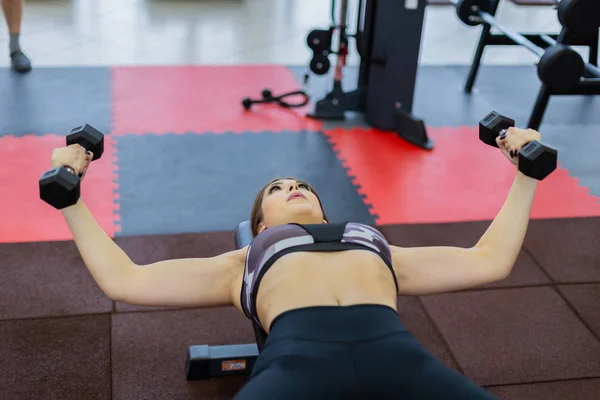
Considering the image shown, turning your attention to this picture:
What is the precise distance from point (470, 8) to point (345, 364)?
10.4ft

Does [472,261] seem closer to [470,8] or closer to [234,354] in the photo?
[234,354]

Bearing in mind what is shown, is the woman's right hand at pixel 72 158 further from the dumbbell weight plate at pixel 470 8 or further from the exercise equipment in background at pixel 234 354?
the dumbbell weight plate at pixel 470 8

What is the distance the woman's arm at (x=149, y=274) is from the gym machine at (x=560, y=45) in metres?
2.15

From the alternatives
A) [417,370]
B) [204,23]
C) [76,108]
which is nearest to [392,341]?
[417,370]

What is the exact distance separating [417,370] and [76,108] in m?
3.18

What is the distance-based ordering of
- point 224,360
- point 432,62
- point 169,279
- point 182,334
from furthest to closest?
point 432,62
point 182,334
point 224,360
point 169,279

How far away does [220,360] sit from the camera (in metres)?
2.28

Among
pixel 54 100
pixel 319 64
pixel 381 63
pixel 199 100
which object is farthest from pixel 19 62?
pixel 381 63

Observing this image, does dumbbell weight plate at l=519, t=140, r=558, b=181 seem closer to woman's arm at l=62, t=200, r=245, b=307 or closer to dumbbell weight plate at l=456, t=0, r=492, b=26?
woman's arm at l=62, t=200, r=245, b=307

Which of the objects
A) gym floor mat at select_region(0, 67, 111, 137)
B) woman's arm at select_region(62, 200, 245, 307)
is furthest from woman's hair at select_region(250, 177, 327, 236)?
gym floor mat at select_region(0, 67, 111, 137)

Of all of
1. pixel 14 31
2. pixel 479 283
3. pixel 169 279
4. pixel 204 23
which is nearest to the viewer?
pixel 169 279

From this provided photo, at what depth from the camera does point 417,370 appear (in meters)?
1.62

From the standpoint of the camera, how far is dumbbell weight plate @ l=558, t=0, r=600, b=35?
128 inches

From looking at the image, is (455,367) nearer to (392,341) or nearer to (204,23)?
(392,341)
